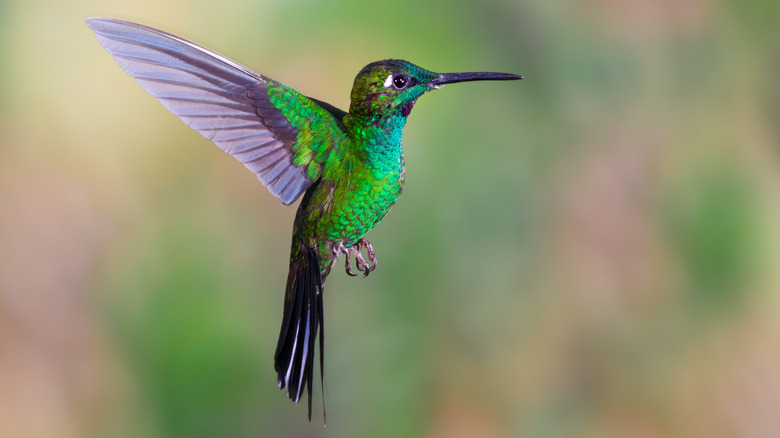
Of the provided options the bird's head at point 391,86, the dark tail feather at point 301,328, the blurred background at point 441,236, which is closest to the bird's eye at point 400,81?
the bird's head at point 391,86

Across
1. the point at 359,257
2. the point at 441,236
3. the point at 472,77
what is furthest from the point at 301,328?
the point at 441,236

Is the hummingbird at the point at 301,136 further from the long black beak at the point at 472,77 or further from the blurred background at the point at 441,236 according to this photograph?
the blurred background at the point at 441,236

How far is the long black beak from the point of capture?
335 mm

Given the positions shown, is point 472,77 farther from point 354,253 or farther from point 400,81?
point 354,253

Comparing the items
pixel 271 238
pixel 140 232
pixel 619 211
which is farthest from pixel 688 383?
pixel 140 232

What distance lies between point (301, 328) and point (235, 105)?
12 cm

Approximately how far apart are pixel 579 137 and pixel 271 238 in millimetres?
467

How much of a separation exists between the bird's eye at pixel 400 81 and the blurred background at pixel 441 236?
2.07ft

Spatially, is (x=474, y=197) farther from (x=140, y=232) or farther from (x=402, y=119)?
(x=402, y=119)

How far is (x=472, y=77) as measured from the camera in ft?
1.14

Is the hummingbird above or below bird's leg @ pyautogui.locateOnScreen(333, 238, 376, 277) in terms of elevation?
above

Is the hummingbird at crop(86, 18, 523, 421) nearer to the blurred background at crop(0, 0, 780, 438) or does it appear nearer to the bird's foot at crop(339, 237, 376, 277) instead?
the bird's foot at crop(339, 237, 376, 277)

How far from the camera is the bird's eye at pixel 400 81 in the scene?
382 millimetres

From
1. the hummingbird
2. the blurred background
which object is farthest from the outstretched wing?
the blurred background
